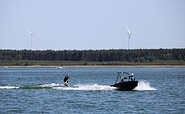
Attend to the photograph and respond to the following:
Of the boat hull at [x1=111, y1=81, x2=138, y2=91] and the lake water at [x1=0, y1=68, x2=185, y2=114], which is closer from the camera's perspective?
the lake water at [x1=0, y1=68, x2=185, y2=114]

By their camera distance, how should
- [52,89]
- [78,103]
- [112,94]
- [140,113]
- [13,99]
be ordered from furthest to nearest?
[52,89], [112,94], [13,99], [78,103], [140,113]

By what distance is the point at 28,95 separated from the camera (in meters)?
62.5

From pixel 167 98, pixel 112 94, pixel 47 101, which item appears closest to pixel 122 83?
pixel 112 94

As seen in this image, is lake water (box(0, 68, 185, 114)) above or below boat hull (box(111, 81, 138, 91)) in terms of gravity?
below

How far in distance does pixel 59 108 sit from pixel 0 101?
28.9 ft

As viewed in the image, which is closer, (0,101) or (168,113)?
(168,113)

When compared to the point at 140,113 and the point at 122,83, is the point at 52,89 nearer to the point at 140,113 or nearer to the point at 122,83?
the point at 122,83

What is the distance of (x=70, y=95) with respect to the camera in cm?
6178

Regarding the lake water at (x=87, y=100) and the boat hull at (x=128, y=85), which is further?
the boat hull at (x=128, y=85)

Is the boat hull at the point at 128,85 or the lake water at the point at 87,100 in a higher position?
the boat hull at the point at 128,85

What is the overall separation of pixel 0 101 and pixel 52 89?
12.5m

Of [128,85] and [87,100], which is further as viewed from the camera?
[128,85]

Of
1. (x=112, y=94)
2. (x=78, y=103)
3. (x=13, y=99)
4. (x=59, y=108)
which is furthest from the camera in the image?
(x=112, y=94)

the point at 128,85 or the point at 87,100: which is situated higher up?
A: the point at 128,85
